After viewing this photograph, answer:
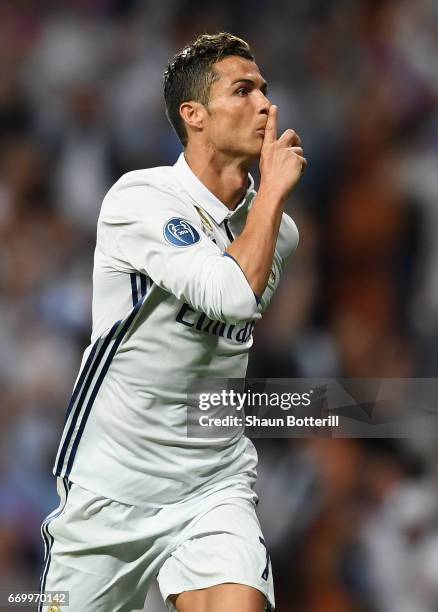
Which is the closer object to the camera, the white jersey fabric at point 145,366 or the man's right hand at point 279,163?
the man's right hand at point 279,163

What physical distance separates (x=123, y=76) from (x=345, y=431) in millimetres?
2790

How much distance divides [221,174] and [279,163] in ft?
1.01

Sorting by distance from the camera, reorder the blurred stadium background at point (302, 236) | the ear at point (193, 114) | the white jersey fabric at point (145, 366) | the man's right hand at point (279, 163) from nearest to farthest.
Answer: the man's right hand at point (279, 163), the white jersey fabric at point (145, 366), the ear at point (193, 114), the blurred stadium background at point (302, 236)

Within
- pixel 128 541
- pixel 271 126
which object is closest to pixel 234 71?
pixel 271 126

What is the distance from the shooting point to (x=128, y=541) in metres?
2.59

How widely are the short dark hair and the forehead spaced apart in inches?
0.7

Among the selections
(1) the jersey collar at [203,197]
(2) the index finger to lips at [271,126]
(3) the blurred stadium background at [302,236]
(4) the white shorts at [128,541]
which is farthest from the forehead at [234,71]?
(3) the blurred stadium background at [302,236]

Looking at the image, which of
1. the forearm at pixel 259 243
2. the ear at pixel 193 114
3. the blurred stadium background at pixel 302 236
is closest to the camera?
the forearm at pixel 259 243

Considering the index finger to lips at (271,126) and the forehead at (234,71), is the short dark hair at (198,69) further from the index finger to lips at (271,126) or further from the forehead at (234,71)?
the index finger to lips at (271,126)

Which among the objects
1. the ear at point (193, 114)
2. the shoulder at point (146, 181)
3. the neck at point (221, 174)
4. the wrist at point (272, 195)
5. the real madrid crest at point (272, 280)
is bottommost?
the wrist at point (272, 195)

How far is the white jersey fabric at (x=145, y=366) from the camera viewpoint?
2.59 m

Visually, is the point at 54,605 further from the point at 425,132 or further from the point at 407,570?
the point at 425,132

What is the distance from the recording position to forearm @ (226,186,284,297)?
2.36 metres

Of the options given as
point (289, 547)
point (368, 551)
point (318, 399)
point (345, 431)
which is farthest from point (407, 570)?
point (318, 399)
